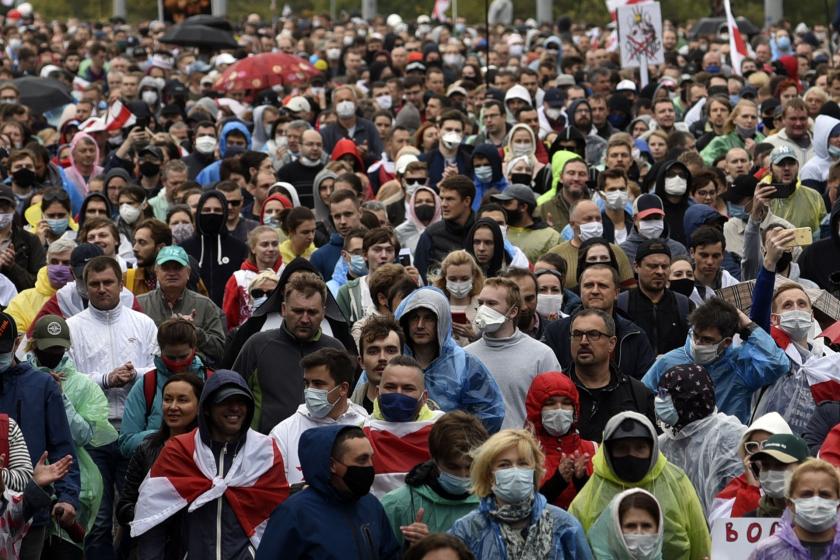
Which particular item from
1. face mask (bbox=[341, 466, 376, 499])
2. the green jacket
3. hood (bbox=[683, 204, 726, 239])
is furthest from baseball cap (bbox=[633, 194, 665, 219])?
face mask (bbox=[341, 466, 376, 499])

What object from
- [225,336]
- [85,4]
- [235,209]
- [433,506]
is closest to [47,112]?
[235,209]

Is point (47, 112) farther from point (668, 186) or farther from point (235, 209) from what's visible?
point (668, 186)

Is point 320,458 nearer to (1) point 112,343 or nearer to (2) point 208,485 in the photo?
(2) point 208,485

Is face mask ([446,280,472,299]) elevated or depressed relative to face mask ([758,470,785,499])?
depressed

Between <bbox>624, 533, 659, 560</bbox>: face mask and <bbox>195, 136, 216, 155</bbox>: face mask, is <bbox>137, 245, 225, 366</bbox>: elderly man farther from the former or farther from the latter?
<bbox>195, 136, 216, 155</bbox>: face mask

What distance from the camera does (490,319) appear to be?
36.8ft

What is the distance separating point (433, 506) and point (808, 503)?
171cm

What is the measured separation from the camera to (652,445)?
9.06m

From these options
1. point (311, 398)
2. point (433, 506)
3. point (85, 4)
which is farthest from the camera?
point (85, 4)

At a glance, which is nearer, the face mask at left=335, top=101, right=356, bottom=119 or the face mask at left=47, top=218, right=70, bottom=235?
the face mask at left=47, top=218, right=70, bottom=235

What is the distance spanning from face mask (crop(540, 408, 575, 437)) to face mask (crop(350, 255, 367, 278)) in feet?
13.5

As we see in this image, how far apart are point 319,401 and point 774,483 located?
7.78 feet

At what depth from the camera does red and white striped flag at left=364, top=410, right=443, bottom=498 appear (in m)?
9.71

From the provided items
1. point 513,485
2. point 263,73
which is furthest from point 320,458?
point 263,73
